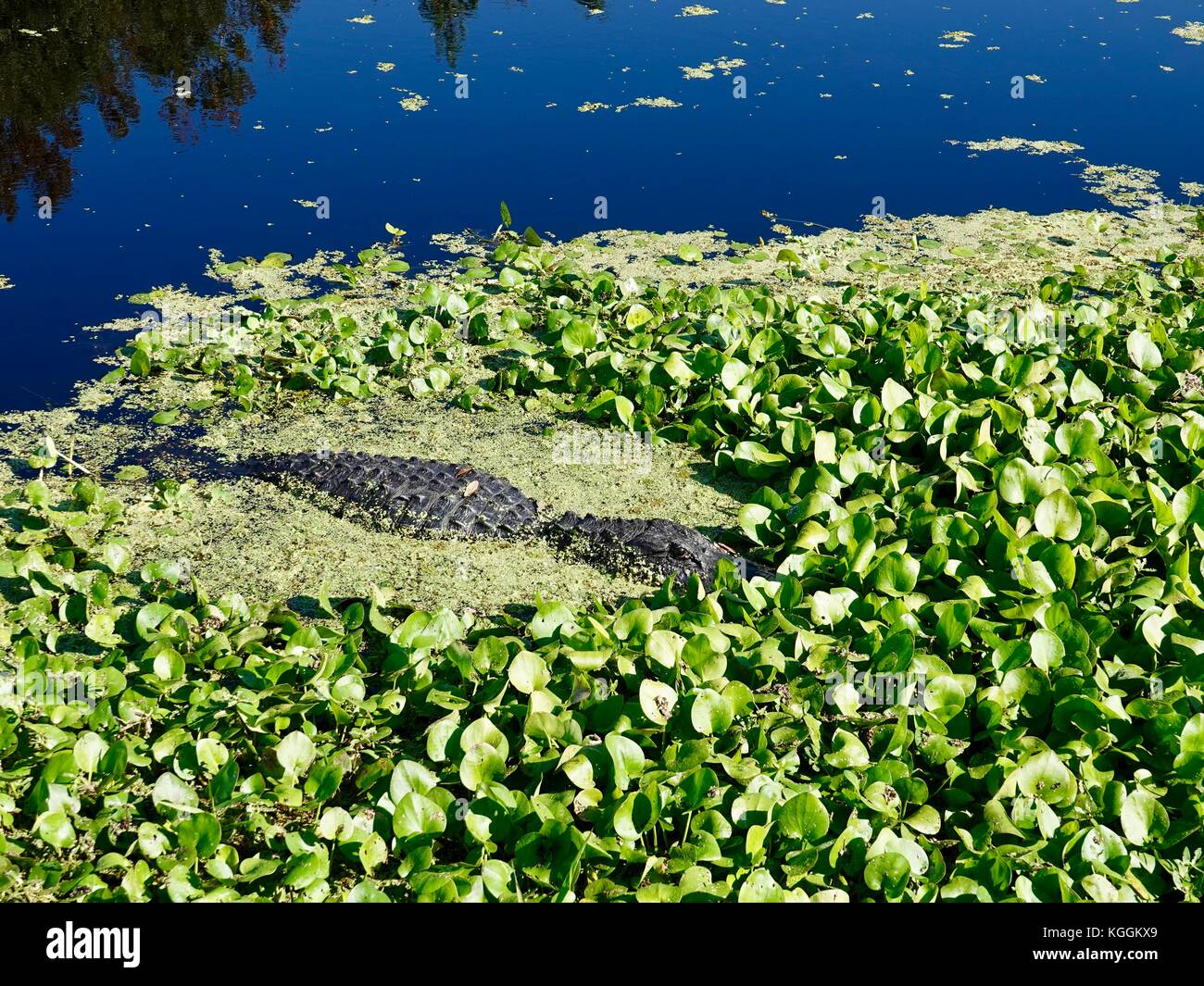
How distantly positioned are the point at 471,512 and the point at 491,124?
4166 millimetres

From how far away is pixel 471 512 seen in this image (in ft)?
11.3

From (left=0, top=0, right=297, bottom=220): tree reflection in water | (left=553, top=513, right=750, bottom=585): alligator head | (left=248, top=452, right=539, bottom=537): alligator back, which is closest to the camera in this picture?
(left=553, top=513, right=750, bottom=585): alligator head

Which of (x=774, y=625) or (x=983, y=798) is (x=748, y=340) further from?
(x=983, y=798)

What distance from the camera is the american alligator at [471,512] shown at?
10.8 feet

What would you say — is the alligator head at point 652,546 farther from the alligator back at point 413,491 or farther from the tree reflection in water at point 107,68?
the tree reflection in water at point 107,68

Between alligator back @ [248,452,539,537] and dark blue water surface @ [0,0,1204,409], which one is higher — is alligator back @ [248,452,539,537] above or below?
below

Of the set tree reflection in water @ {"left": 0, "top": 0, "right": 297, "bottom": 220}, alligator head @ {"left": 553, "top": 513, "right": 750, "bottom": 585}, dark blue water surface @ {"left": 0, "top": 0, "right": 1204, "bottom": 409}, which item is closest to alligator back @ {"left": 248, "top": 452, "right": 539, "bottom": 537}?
alligator head @ {"left": 553, "top": 513, "right": 750, "bottom": 585}

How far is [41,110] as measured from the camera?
6621 millimetres

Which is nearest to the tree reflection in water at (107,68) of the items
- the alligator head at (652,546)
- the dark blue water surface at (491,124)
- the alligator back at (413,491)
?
the dark blue water surface at (491,124)

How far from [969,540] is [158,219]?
4375 mm

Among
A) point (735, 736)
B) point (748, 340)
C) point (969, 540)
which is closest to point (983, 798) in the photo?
point (735, 736)

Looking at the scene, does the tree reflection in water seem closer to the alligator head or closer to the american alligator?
the american alligator

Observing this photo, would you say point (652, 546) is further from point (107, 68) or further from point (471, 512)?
point (107, 68)

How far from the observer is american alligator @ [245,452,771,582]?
10.8ft
